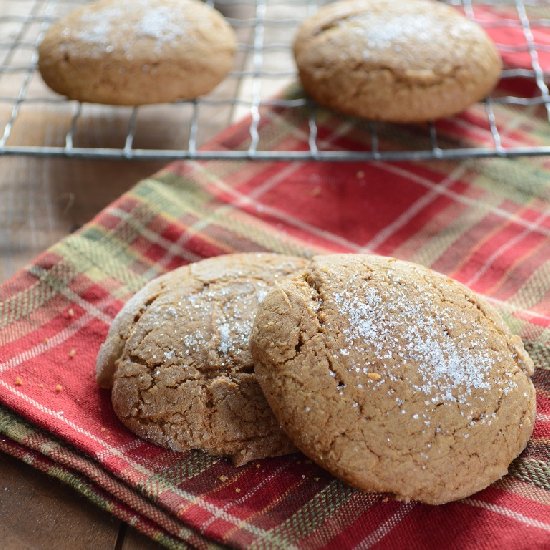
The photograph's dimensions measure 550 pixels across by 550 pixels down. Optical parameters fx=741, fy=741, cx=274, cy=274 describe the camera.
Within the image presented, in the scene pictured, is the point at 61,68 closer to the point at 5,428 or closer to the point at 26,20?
the point at 26,20

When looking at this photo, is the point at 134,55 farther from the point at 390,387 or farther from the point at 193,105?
the point at 390,387

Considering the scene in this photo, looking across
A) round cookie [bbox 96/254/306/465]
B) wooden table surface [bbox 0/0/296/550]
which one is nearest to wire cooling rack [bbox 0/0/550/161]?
wooden table surface [bbox 0/0/296/550]

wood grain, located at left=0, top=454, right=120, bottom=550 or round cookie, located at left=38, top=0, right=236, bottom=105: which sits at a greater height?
round cookie, located at left=38, top=0, right=236, bottom=105

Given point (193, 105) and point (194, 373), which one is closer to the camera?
point (194, 373)

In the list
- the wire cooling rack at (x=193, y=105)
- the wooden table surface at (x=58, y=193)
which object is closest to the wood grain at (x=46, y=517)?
the wooden table surface at (x=58, y=193)

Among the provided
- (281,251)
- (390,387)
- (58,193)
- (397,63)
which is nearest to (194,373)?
(390,387)

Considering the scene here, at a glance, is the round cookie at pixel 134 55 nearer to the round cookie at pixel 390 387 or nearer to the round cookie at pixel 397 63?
the round cookie at pixel 397 63

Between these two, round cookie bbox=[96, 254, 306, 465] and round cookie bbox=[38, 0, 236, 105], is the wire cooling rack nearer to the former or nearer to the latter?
round cookie bbox=[38, 0, 236, 105]
